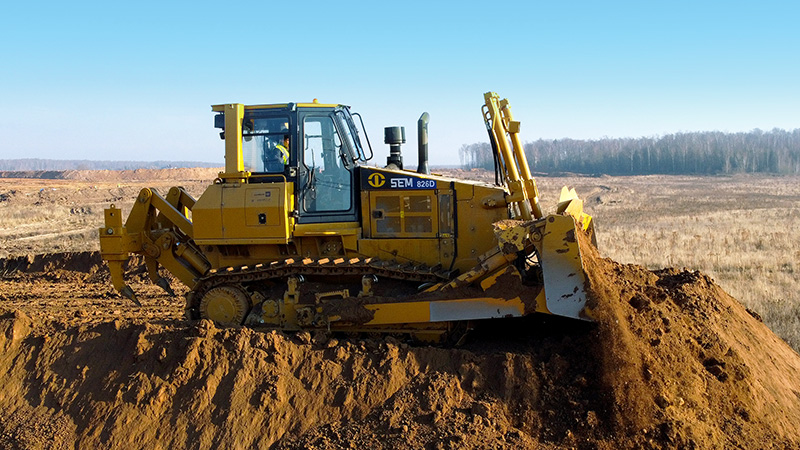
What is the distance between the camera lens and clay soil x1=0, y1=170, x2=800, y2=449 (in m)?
6.36

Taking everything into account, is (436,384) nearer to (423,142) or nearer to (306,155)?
(306,155)

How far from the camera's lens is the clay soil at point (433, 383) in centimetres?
636

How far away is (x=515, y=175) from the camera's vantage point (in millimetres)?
8562

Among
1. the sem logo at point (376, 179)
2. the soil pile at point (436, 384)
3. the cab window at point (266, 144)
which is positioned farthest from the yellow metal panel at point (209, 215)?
the sem logo at point (376, 179)

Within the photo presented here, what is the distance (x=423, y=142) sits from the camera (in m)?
9.59

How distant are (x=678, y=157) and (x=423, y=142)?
373ft

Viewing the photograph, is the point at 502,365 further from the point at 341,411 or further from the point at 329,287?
the point at 329,287

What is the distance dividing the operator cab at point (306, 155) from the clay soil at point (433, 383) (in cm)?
173

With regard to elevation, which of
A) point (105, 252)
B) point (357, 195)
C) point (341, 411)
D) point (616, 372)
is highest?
point (357, 195)

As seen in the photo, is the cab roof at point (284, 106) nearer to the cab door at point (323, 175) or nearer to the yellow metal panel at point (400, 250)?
the cab door at point (323, 175)

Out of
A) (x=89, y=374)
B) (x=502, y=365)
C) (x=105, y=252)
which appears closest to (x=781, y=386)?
(x=502, y=365)

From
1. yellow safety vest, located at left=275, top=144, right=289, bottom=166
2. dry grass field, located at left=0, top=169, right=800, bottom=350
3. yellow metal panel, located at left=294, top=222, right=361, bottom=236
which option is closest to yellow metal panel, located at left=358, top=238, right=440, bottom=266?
yellow metal panel, located at left=294, top=222, right=361, bottom=236

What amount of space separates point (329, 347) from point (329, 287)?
41.1 inches

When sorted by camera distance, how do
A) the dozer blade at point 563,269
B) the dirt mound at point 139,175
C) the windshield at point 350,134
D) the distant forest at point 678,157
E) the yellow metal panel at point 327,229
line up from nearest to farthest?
the dozer blade at point 563,269
the yellow metal panel at point 327,229
the windshield at point 350,134
the dirt mound at point 139,175
the distant forest at point 678,157
